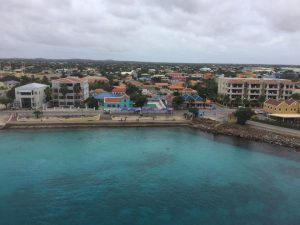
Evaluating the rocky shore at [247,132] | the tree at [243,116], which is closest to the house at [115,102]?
the rocky shore at [247,132]

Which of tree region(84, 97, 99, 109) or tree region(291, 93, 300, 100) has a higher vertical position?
tree region(291, 93, 300, 100)

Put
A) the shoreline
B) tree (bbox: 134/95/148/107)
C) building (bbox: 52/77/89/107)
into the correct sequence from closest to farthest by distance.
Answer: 1. the shoreline
2. tree (bbox: 134/95/148/107)
3. building (bbox: 52/77/89/107)

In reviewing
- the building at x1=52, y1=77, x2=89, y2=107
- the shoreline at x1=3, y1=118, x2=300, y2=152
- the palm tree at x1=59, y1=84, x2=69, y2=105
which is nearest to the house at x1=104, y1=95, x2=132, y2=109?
the building at x1=52, y1=77, x2=89, y2=107

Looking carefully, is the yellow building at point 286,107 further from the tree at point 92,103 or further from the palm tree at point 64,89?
the palm tree at point 64,89

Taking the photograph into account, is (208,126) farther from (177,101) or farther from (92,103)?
(92,103)

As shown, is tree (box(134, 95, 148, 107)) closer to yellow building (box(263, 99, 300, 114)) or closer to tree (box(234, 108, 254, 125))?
tree (box(234, 108, 254, 125))

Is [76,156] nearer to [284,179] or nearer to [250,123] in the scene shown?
[284,179]

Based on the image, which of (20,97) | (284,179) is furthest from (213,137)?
(20,97)
